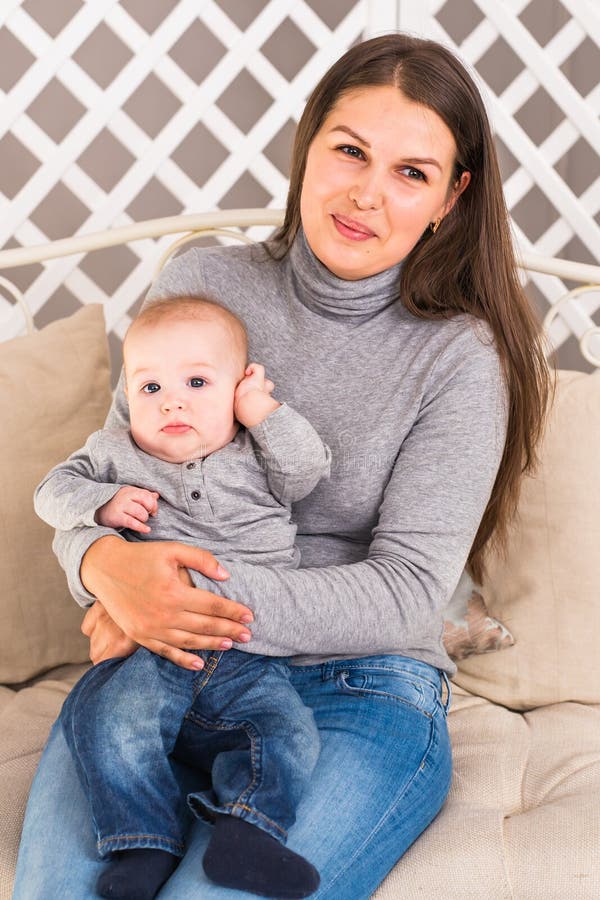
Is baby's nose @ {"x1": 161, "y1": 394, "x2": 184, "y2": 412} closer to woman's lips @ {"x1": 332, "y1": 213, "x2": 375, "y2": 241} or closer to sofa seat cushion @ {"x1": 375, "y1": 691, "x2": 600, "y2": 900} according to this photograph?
woman's lips @ {"x1": 332, "y1": 213, "x2": 375, "y2": 241}

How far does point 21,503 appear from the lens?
62.1 inches

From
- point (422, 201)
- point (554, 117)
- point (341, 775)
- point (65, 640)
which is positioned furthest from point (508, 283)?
point (554, 117)

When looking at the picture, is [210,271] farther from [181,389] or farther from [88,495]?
[88,495]

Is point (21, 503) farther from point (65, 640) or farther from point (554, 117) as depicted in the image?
point (554, 117)

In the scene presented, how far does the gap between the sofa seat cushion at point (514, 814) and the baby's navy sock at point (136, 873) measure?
0.25m

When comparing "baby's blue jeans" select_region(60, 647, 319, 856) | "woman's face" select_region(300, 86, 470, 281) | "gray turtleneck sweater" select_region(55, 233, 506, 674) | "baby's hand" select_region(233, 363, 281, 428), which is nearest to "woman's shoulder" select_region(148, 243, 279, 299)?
Result: "gray turtleneck sweater" select_region(55, 233, 506, 674)

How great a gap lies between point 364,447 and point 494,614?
1.34 feet

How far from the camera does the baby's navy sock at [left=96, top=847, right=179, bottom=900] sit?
99 centimetres

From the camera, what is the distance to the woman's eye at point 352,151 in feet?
4.49

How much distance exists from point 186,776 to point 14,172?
2.15 m

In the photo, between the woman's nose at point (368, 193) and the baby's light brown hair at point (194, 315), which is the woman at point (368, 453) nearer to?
the woman's nose at point (368, 193)

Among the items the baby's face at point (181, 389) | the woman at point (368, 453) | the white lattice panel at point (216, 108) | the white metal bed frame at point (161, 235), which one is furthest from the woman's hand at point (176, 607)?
the white lattice panel at point (216, 108)

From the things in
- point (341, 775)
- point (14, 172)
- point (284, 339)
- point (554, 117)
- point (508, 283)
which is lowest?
point (341, 775)

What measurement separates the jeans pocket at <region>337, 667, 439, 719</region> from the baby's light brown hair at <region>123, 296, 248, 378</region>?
0.41m
